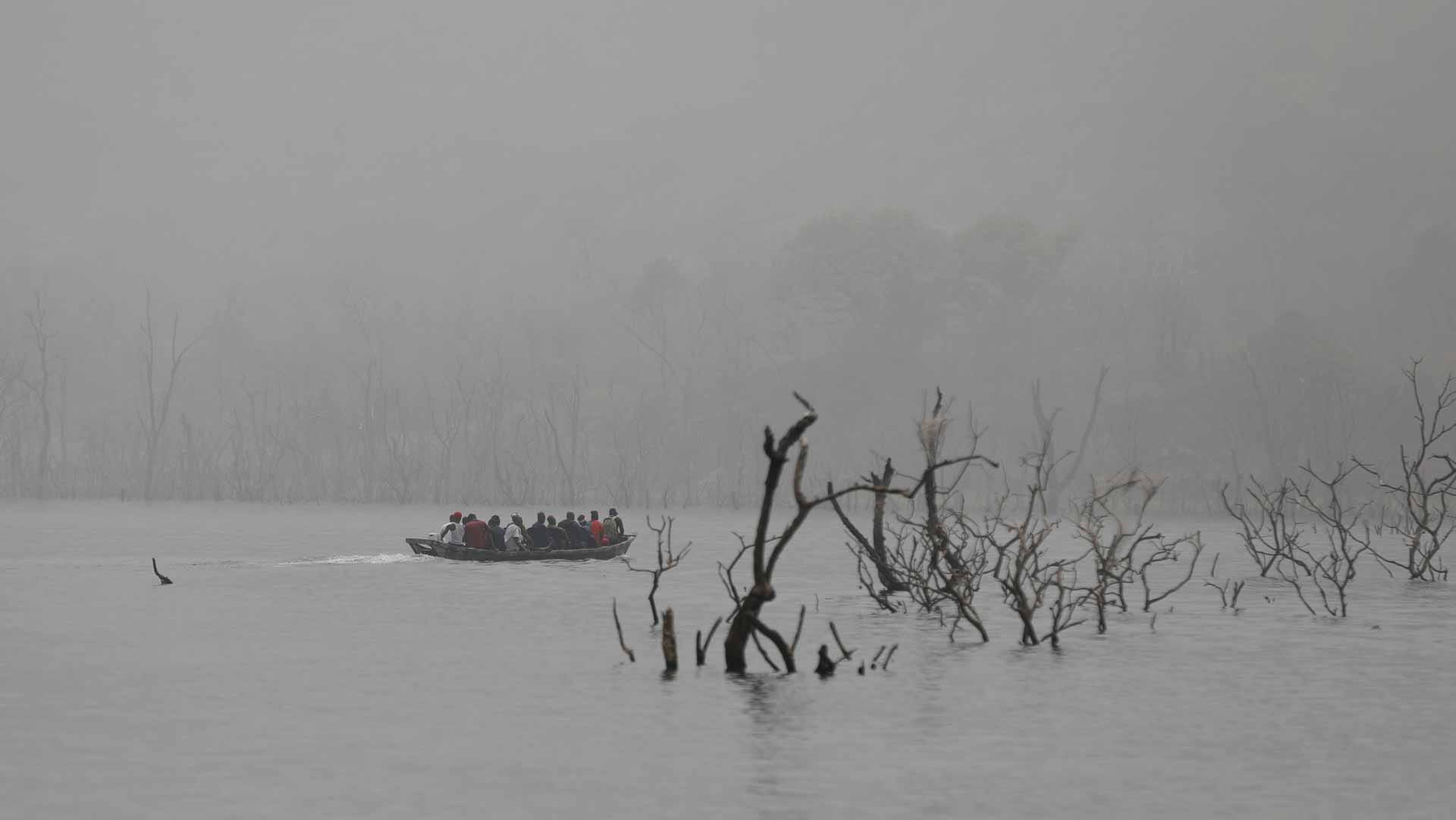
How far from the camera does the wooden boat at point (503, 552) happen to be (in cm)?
4872

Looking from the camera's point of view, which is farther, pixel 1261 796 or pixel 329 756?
pixel 329 756

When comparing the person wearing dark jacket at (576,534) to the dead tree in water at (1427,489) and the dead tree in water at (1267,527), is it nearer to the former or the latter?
the dead tree in water at (1267,527)

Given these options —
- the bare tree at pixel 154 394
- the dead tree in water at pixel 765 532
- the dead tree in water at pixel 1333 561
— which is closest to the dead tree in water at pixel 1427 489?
the dead tree in water at pixel 1333 561

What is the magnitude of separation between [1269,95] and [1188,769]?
18558 cm

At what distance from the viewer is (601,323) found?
6107 inches

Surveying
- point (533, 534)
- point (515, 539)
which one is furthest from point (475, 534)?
point (533, 534)

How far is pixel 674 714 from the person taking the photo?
23672 millimetres

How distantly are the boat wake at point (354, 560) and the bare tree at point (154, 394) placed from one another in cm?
5081

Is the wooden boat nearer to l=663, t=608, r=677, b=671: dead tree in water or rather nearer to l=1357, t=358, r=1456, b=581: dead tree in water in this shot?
l=663, t=608, r=677, b=671: dead tree in water

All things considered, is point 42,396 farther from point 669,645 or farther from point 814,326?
point 669,645

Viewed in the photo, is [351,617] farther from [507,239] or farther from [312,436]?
[507,239]

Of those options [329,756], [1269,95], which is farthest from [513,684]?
[1269,95]

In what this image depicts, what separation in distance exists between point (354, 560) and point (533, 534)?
20.4 ft

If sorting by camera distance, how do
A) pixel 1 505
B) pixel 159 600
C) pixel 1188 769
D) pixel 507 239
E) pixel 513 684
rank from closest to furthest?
1. pixel 1188 769
2. pixel 513 684
3. pixel 159 600
4. pixel 1 505
5. pixel 507 239
